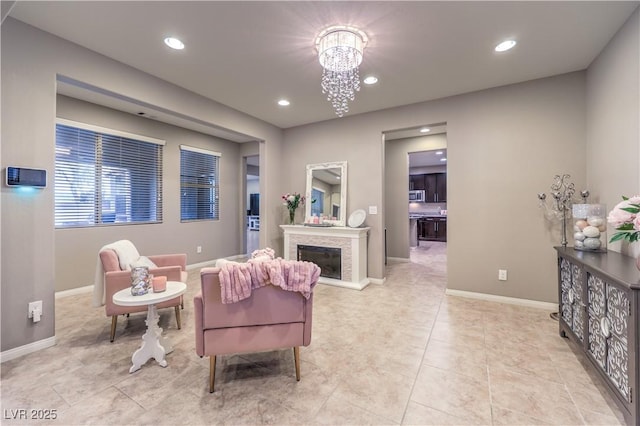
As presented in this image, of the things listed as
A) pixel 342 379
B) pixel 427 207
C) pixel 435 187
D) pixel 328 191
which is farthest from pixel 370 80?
pixel 427 207

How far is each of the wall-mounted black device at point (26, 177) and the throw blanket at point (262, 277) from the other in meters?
1.90

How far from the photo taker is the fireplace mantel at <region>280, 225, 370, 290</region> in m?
4.16

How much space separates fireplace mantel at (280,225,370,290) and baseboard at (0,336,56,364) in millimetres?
3136

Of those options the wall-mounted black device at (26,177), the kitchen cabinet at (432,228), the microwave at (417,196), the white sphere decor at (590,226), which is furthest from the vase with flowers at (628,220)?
the microwave at (417,196)

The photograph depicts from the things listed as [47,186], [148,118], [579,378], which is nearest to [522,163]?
[579,378]

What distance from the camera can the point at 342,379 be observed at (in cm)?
197

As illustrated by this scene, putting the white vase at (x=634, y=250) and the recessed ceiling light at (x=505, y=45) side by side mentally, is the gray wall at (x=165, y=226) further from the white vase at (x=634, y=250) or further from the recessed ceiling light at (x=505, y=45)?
the white vase at (x=634, y=250)

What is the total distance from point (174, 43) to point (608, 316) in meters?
3.96

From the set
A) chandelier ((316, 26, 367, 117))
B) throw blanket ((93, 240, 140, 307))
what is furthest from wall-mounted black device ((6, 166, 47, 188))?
chandelier ((316, 26, 367, 117))

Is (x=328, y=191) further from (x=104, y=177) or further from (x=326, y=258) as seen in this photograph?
(x=104, y=177)

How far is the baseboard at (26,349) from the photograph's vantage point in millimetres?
2187

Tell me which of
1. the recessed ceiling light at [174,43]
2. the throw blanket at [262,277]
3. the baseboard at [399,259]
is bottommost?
the baseboard at [399,259]

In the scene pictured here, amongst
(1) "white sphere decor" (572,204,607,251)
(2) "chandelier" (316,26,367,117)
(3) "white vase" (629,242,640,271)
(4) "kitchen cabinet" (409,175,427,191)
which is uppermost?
(2) "chandelier" (316,26,367,117)

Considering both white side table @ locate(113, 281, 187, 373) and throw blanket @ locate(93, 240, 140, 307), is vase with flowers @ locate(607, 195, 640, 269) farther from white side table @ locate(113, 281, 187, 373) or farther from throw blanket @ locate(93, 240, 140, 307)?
throw blanket @ locate(93, 240, 140, 307)
